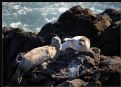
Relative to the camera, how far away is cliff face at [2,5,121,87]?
866 centimetres

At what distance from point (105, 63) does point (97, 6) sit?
21585 mm

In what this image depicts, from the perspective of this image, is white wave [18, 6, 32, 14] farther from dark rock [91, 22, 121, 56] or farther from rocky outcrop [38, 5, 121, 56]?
dark rock [91, 22, 121, 56]

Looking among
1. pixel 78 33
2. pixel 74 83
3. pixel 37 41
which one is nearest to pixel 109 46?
pixel 78 33

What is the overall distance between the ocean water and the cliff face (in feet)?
40.2

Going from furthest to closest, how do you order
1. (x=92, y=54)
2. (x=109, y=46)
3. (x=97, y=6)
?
(x=97, y=6), (x=109, y=46), (x=92, y=54)

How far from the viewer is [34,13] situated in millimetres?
29109

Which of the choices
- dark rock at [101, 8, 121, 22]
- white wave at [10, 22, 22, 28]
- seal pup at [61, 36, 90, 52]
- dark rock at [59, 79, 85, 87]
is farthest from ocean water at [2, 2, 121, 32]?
dark rock at [59, 79, 85, 87]

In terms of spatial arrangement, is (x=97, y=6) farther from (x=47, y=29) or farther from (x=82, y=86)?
(x=82, y=86)

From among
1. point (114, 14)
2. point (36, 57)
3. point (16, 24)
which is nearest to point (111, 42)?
point (36, 57)

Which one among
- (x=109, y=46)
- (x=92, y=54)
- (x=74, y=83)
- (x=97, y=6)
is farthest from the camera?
(x=97, y=6)

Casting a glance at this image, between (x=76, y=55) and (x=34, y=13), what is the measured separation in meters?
19.8

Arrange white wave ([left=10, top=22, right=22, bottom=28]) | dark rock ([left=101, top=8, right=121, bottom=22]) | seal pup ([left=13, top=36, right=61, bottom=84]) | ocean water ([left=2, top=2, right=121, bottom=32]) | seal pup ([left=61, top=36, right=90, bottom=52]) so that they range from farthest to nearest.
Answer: ocean water ([left=2, top=2, right=121, bottom=32])
white wave ([left=10, top=22, right=22, bottom=28])
dark rock ([left=101, top=8, right=121, bottom=22])
seal pup ([left=61, top=36, right=90, bottom=52])
seal pup ([left=13, top=36, right=61, bottom=84])

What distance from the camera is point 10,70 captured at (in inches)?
392

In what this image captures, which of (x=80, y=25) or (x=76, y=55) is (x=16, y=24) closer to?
(x=80, y=25)
